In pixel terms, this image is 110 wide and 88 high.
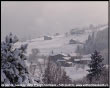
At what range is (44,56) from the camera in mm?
6656

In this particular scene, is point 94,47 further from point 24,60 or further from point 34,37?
point 24,60

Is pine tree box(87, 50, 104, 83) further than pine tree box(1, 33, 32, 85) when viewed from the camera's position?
Yes

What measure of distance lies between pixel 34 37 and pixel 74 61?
1768 millimetres

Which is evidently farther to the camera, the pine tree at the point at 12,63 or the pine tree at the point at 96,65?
the pine tree at the point at 96,65

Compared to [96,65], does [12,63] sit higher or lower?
higher

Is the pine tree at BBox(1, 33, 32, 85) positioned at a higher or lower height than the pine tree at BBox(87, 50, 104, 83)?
higher

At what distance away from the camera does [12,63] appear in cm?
313

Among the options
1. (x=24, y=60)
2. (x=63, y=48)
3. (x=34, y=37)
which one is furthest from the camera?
(x=63, y=48)

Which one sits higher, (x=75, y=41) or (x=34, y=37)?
(x=34, y=37)

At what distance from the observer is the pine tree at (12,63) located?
3.00 meters

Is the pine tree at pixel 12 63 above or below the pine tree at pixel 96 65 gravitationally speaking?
above

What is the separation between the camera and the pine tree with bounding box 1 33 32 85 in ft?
9.84

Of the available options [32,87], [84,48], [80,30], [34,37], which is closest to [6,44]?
[32,87]

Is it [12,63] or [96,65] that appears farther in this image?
[96,65]
